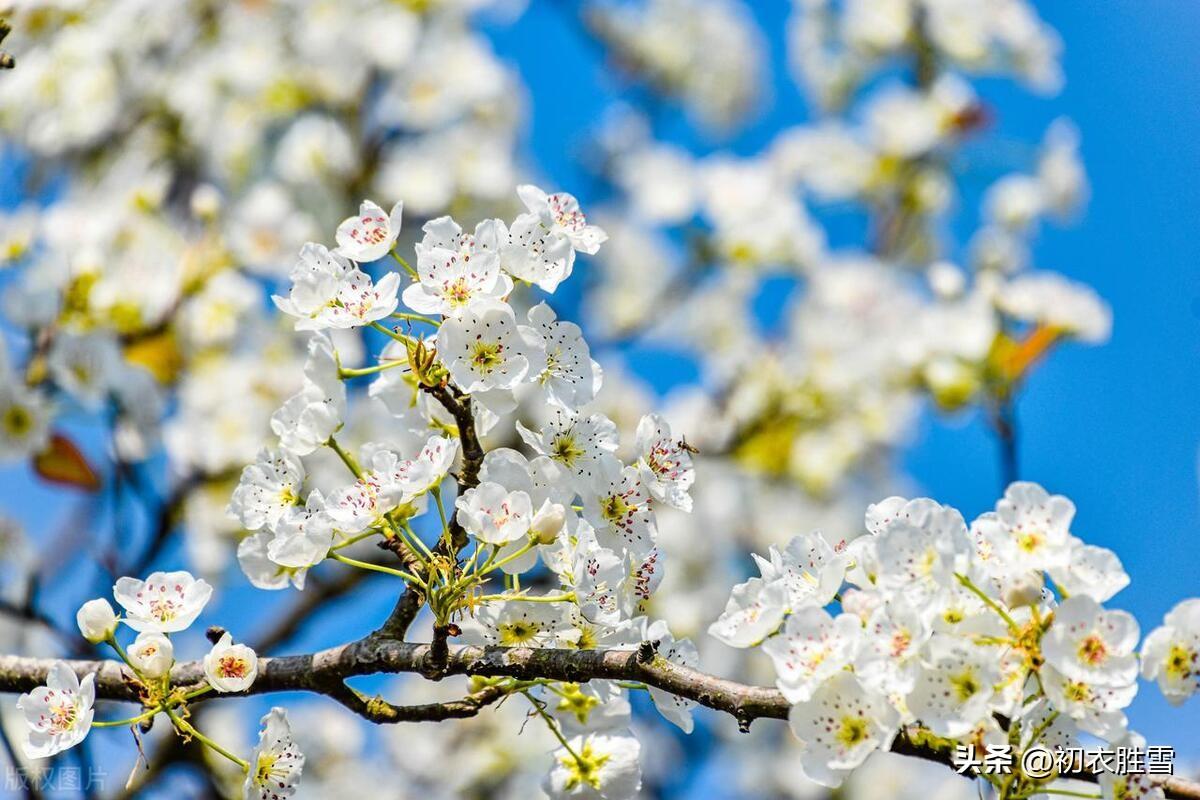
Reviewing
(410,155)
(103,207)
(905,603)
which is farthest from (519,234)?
(410,155)

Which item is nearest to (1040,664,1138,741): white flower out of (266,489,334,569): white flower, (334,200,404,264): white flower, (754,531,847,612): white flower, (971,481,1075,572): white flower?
(971,481,1075,572): white flower

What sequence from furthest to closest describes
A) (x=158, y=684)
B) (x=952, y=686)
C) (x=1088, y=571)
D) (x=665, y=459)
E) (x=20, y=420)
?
(x=20, y=420) < (x=665, y=459) < (x=158, y=684) < (x=1088, y=571) < (x=952, y=686)

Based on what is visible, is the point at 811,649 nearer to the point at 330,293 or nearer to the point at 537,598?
the point at 537,598

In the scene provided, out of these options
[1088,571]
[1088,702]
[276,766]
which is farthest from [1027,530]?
[276,766]

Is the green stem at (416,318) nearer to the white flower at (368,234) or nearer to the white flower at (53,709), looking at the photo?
the white flower at (368,234)

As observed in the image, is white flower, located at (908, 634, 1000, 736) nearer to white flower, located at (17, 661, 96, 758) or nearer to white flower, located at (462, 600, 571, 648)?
white flower, located at (462, 600, 571, 648)

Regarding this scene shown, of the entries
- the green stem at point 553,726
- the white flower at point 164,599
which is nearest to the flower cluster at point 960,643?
the green stem at point 553,726
